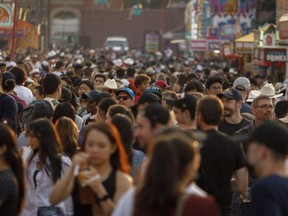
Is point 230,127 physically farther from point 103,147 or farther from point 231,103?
point 103,147

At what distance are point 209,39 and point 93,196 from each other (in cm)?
4251

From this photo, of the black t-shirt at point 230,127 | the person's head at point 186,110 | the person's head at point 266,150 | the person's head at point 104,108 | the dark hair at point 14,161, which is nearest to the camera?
the person's head at point 266,150

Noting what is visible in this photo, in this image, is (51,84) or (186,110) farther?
(51,84)

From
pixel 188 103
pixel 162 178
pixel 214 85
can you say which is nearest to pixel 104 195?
pixel 162 178

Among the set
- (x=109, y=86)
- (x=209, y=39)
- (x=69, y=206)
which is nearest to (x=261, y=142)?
(x=69, y=206)

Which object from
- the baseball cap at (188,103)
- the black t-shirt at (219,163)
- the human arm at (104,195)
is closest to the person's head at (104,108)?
the baseball cap at (188,103)

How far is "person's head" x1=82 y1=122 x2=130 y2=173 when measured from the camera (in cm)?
705

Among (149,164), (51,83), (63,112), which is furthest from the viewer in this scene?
(51,83)

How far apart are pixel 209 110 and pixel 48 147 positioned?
131cm

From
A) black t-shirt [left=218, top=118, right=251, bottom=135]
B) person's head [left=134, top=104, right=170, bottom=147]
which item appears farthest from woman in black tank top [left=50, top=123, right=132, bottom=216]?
black t-shirt [left=218, top=118, right=251, bottom=135]

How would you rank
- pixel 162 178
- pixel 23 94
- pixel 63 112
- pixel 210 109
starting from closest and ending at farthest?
pixel 162 178 → pixel 210 109 → pixel 63 112 → pixel 23 94

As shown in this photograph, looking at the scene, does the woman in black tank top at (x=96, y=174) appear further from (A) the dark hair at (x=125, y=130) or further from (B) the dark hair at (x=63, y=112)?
(B) the dark hair at (x=63, y=112)

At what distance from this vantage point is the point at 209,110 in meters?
8.74

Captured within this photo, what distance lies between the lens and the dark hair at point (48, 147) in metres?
8.32
